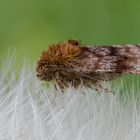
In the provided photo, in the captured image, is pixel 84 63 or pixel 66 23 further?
pixel 66 23

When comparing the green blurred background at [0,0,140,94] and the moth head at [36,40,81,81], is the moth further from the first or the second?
the green blurred background at [0,0,140,94]

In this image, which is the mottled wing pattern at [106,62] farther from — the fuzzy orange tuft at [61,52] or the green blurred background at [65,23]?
the green blurred background at [65,23]

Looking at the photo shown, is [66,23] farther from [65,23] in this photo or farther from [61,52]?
[61,52]

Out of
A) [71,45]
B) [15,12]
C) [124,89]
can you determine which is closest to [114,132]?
[124,89]

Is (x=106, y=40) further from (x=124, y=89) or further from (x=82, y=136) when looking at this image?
(x=82, y=136)

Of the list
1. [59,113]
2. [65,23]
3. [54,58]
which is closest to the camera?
[59,113]

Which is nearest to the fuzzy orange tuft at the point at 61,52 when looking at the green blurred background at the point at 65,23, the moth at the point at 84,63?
the moth at the point at 84,63

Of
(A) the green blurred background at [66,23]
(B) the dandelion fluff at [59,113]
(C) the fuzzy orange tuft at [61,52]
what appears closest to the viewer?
(B) the dandelion fluff at [59,113]

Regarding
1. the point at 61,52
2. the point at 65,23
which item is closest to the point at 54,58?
the point at 61,52
